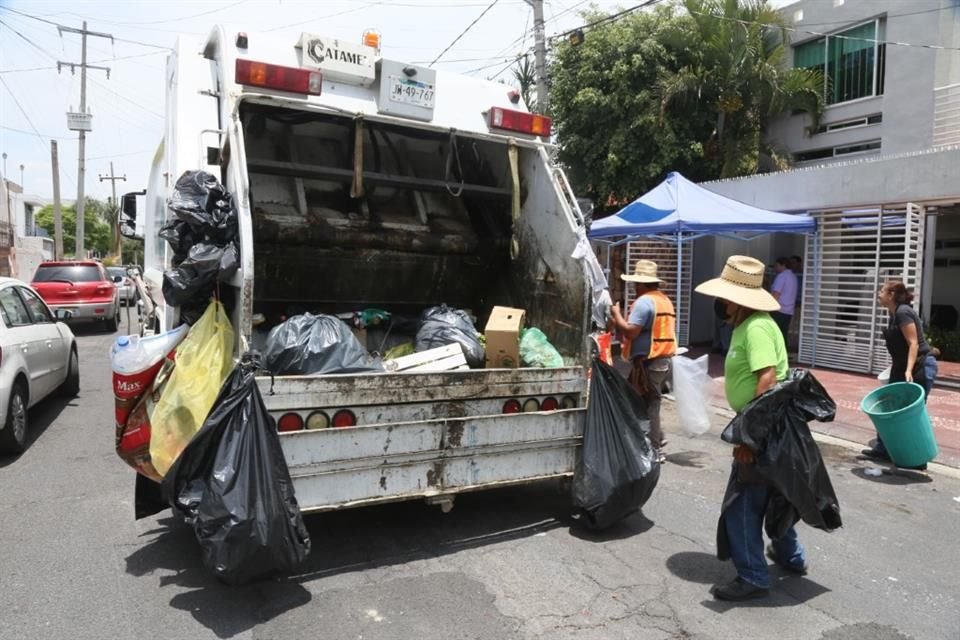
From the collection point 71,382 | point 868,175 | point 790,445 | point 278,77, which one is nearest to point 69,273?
point 71,382

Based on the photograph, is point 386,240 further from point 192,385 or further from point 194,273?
point 192,385

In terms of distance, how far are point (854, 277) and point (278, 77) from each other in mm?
9060

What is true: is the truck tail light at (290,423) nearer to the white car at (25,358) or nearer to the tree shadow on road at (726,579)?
the tree shadow on road at (726,579)

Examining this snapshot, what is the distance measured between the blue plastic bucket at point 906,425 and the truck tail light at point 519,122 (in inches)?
130

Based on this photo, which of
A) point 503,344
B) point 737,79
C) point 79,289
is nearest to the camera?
point 503,344

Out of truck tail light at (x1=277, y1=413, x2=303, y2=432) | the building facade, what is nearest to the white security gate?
the building facade

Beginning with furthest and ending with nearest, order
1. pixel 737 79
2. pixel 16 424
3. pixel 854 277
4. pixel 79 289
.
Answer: pixel 737 79 < pixel 79 289 < pixel 854 277 < pixel 16 424

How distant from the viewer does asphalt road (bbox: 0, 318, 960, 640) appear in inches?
120

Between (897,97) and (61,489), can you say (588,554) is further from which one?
(897,97)

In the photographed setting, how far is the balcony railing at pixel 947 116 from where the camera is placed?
36.9 ft

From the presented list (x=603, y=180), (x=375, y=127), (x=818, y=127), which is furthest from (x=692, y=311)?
(x=375, y=127)

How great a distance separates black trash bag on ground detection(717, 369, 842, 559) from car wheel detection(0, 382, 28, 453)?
17.1 feet

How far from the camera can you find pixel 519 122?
4500mm

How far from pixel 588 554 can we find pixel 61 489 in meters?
3.55
